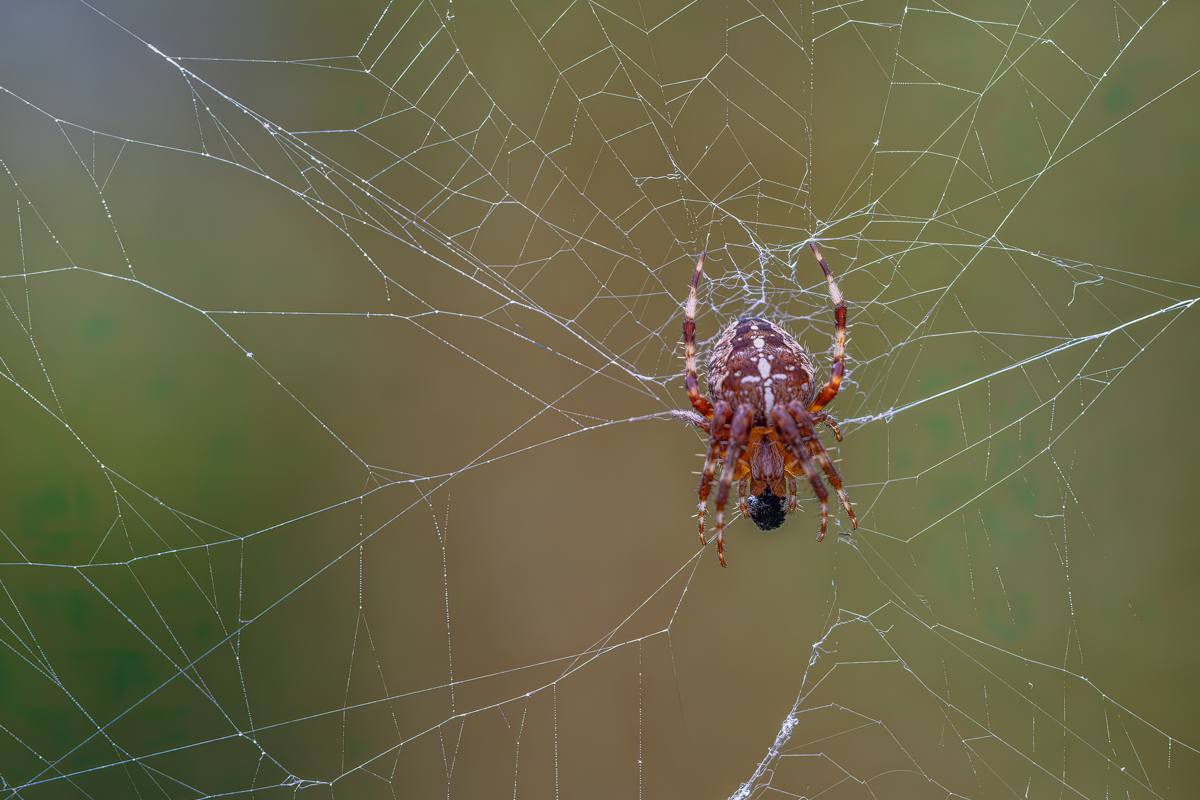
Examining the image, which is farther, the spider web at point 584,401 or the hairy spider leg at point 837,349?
the spider web at point 584,401

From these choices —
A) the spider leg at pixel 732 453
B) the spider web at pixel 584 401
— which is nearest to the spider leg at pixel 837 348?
the spider leg at pixel 732 453

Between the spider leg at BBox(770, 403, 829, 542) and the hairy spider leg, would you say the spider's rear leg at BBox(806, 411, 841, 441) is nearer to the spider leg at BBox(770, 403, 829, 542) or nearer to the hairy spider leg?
the hairy spider leg

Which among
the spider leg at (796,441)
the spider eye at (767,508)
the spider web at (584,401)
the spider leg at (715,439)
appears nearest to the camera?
the spider leg at (796,441)

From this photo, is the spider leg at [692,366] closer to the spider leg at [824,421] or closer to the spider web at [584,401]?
the spider leg at [824,421]

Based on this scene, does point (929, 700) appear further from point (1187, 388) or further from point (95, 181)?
point (95, 181)

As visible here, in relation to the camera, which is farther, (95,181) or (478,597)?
(478,597)

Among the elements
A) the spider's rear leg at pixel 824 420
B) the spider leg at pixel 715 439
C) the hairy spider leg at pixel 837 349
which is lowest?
the spider leg at pixel 715 439

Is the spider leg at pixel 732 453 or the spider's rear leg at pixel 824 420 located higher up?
the spider's rear leg at pixel 824 420

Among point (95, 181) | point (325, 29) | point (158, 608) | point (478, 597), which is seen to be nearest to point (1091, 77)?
point (325, 29)
